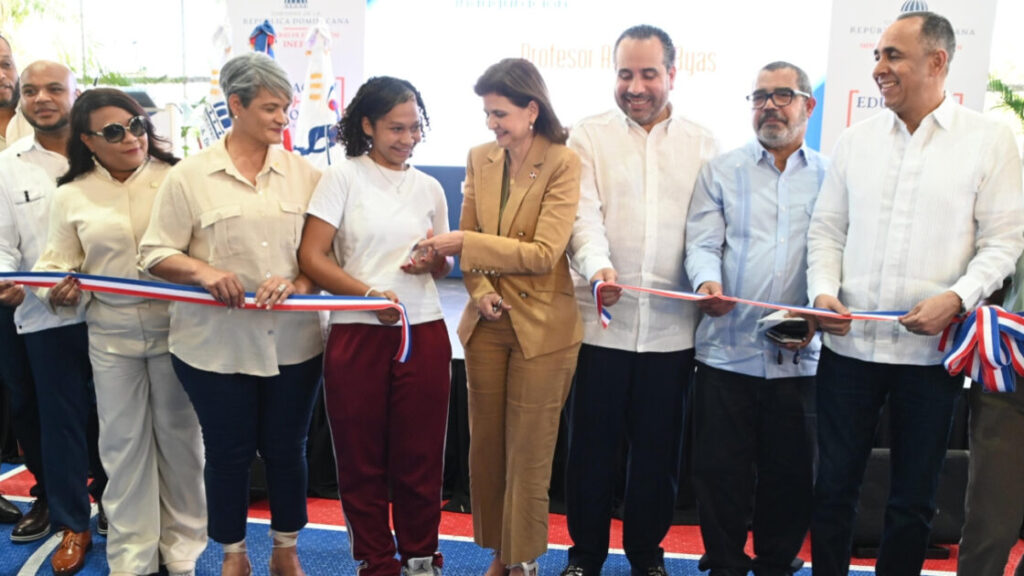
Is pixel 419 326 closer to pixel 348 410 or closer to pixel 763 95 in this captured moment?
pixel 348 410

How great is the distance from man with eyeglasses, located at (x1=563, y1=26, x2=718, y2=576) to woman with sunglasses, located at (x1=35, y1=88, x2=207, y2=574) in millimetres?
1539

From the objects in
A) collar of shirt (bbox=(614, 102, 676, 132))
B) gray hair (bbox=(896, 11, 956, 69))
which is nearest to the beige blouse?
collar of shirt (bbox=(614, 102, 676, 132))


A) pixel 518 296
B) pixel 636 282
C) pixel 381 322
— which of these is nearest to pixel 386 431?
pixel 381 322

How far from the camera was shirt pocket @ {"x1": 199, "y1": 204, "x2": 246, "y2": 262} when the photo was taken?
2633 mm

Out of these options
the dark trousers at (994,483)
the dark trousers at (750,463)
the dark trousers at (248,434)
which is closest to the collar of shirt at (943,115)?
the dark trousers at (994,483)

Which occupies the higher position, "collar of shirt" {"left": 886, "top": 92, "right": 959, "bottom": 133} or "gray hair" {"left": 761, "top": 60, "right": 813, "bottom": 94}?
"gray hair" {"left": 761, "top": 60, "right": 813, "bottom": 94}

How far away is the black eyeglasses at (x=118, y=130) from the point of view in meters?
2.75

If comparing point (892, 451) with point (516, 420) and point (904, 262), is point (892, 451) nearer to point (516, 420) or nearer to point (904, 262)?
point (904, 262)

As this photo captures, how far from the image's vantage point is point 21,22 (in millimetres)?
10234

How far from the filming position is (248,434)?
9.14 feet

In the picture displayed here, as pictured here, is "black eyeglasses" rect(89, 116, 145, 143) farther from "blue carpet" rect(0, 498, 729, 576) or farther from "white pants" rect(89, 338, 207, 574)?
"blue carpet" rect(0, 498, 729, 576)

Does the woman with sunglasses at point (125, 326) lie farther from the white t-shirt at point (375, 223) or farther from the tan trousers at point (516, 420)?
the tan trousers at point (516, 420)

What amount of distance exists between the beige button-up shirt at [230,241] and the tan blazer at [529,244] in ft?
2.10

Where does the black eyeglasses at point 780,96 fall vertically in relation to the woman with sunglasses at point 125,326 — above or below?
above
